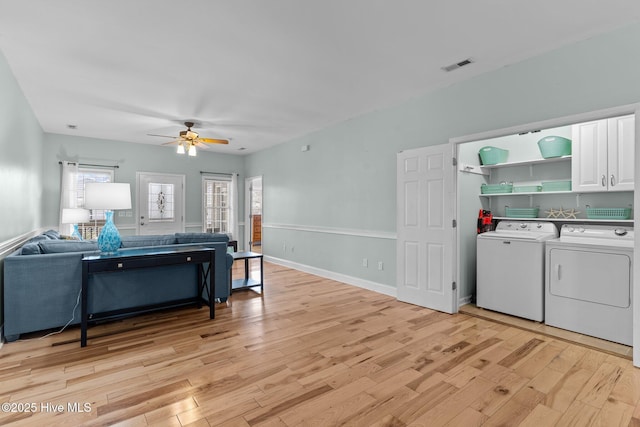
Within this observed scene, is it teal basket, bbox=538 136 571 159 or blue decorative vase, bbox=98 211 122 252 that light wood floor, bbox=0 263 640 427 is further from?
teal basket, bbox=538 136 571 159

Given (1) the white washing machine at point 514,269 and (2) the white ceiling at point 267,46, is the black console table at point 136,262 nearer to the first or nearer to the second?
(2) the white ceiling at point 267,46

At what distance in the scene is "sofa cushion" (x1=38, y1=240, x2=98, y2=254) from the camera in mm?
3178

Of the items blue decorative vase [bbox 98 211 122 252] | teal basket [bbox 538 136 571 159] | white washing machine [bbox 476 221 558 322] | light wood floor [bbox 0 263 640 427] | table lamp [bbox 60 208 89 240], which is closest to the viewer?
light wood floor [bbox 0 263 640 427]

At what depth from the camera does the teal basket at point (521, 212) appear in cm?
386

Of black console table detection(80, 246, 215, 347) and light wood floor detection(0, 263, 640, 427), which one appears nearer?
light wood floor detection(0, 263, 640, 427)

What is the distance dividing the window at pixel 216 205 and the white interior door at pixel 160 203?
0.56 meters

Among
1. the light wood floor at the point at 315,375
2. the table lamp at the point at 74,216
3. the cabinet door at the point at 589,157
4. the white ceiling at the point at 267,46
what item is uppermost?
the white ceiling at the point at 267,46

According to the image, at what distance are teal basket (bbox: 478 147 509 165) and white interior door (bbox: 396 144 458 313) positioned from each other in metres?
0.78

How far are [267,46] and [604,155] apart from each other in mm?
3399

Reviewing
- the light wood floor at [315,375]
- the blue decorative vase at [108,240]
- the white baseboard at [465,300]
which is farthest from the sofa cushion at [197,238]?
the white baseboard at [465,300]

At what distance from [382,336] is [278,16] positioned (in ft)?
9.23

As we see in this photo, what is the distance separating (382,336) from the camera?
3.02m

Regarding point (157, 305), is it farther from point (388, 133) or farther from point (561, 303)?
point (561, 303)

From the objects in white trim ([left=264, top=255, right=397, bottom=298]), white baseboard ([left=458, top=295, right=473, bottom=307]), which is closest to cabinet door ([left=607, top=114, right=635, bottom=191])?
white baseboard ([left=458, top=295, right=473, bottom=307])
